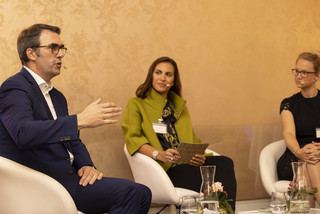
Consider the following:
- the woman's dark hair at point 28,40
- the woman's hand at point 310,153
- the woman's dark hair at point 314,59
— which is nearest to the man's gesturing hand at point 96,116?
the woman's dark hair at point 28,40

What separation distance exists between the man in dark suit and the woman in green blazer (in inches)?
36.9

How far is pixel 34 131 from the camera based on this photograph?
7.84ft

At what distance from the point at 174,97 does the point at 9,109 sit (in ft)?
6.82

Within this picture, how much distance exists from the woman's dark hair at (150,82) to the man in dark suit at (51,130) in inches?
48.4

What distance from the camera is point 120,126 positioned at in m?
4.34

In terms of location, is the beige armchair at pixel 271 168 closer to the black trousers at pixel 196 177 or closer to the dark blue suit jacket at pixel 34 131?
the black trousers at pixel 196 177

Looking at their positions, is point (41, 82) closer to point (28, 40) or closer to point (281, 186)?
point (28, 40)

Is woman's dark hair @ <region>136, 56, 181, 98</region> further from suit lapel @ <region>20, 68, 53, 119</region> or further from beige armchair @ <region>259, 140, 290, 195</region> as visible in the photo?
suit lapel @ <region>20, 68, 53, 119</region>

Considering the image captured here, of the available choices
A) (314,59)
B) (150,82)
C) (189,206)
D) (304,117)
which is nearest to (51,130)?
(189,206)

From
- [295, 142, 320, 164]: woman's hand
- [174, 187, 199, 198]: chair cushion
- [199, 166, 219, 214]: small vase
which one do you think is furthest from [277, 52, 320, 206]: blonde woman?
[199, 166, 219, 214]: small vase

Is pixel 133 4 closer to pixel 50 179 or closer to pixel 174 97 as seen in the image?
pixel 174 97

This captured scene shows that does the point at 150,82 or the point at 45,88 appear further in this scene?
the point at 150,82

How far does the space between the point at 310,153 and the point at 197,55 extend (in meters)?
1.57

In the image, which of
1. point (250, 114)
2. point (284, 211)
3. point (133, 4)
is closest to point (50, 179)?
point (284, 211)
